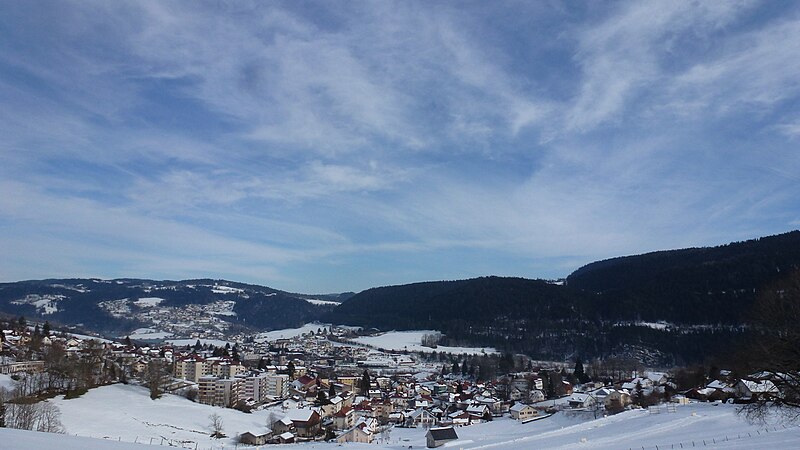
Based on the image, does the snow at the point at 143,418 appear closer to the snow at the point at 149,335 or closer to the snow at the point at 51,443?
the snow at the point at 51,443

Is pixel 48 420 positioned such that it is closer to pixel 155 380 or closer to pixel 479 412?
pixel 155 380

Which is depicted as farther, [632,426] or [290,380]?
[290,380]

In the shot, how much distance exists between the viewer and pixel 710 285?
127 meters

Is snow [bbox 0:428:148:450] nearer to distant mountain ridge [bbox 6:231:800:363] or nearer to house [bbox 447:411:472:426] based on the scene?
house [bbox 447:411:472:426]

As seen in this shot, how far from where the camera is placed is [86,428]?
91.8 ft

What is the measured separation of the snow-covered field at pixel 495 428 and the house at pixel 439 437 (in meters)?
0.73

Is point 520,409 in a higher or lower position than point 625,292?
lower

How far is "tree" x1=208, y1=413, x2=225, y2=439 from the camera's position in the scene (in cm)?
3253

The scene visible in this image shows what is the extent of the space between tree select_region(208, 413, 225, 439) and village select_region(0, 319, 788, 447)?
0.70 feet

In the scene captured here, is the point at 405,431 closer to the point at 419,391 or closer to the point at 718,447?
the point at 419,391

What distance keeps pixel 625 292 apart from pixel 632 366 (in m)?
74.3

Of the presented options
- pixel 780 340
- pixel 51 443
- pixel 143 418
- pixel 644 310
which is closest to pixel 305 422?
pixel 143 418

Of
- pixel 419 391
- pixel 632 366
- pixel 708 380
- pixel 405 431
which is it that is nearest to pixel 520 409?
pixel 405 431

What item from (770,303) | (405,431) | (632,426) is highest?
(770,303)
